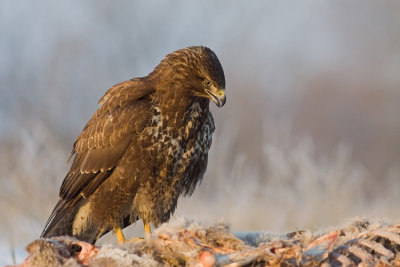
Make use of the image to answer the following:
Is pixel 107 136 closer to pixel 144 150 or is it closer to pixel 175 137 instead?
pixel 144 150

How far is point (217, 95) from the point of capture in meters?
4.13

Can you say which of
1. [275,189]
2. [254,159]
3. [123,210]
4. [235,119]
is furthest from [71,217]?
[235,119]

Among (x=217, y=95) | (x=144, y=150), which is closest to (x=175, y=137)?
(x=144, y=150)

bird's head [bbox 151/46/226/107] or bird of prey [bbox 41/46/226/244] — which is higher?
bird's head [bbox 151/46/226/107]

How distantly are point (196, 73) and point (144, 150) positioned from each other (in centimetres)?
59

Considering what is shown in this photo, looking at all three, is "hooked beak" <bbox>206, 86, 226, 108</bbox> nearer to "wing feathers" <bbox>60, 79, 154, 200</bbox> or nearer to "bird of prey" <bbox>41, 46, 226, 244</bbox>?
"bird of prey" <bbox>41, 46, 226, 244</bbox>

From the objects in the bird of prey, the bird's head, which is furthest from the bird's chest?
the bird's head

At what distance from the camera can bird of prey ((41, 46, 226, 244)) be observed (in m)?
4.20

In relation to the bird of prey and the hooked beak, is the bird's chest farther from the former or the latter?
the hooked beak

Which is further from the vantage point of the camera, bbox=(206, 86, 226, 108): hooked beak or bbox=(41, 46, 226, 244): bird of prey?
bbox=(41, 46, 226, 244): bird of prey

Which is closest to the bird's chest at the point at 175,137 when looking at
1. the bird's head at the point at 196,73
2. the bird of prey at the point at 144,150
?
the bird of prey at the point at 144,150

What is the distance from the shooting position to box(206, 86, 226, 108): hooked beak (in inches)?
160

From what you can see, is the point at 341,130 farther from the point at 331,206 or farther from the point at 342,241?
the point at 342,241

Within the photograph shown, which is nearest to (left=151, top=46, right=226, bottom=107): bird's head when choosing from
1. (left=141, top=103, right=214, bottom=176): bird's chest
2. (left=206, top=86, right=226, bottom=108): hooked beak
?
(left=206, top=86, right=226, bottom=108): hooked beak
